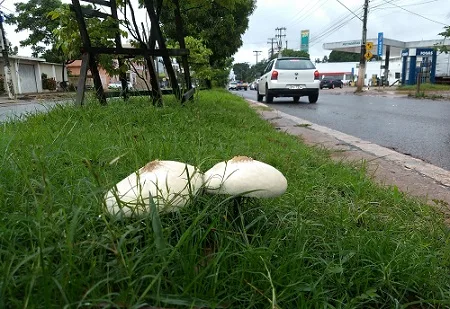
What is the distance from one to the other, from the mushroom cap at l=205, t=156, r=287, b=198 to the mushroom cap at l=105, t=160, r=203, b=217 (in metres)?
0.07

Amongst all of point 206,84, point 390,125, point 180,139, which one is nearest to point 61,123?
point 180,139

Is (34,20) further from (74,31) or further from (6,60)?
(74,31)

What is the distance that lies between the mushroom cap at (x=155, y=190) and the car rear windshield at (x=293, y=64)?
11843mm

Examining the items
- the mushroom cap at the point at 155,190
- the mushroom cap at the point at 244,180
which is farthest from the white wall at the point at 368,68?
the mushroom cap at the point at 155,190

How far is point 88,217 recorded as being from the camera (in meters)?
1.30

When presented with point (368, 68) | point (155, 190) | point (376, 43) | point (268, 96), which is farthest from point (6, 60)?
point (368, 68)

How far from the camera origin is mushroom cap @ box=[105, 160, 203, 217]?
4.16 ft

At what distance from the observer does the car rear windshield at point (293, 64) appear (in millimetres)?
12742

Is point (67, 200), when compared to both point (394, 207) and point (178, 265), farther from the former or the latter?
point (394, 207)

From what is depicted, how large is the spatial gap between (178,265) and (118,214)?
280mm

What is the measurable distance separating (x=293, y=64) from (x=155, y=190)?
Answer: 12209mm

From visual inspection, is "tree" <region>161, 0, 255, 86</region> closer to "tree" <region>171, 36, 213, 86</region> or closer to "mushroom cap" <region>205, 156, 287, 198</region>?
"tree" <region>171, 36, 213, 86</region>

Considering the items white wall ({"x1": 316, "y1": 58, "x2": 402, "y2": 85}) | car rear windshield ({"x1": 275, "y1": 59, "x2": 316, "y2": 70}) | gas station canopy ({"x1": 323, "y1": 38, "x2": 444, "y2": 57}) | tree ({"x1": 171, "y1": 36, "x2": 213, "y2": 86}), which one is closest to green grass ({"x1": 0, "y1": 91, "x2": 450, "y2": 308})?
tree ({"x1": 171, "y1": 36, "x2": 213, "y2": 86})

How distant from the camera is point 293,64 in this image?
12.8 m
